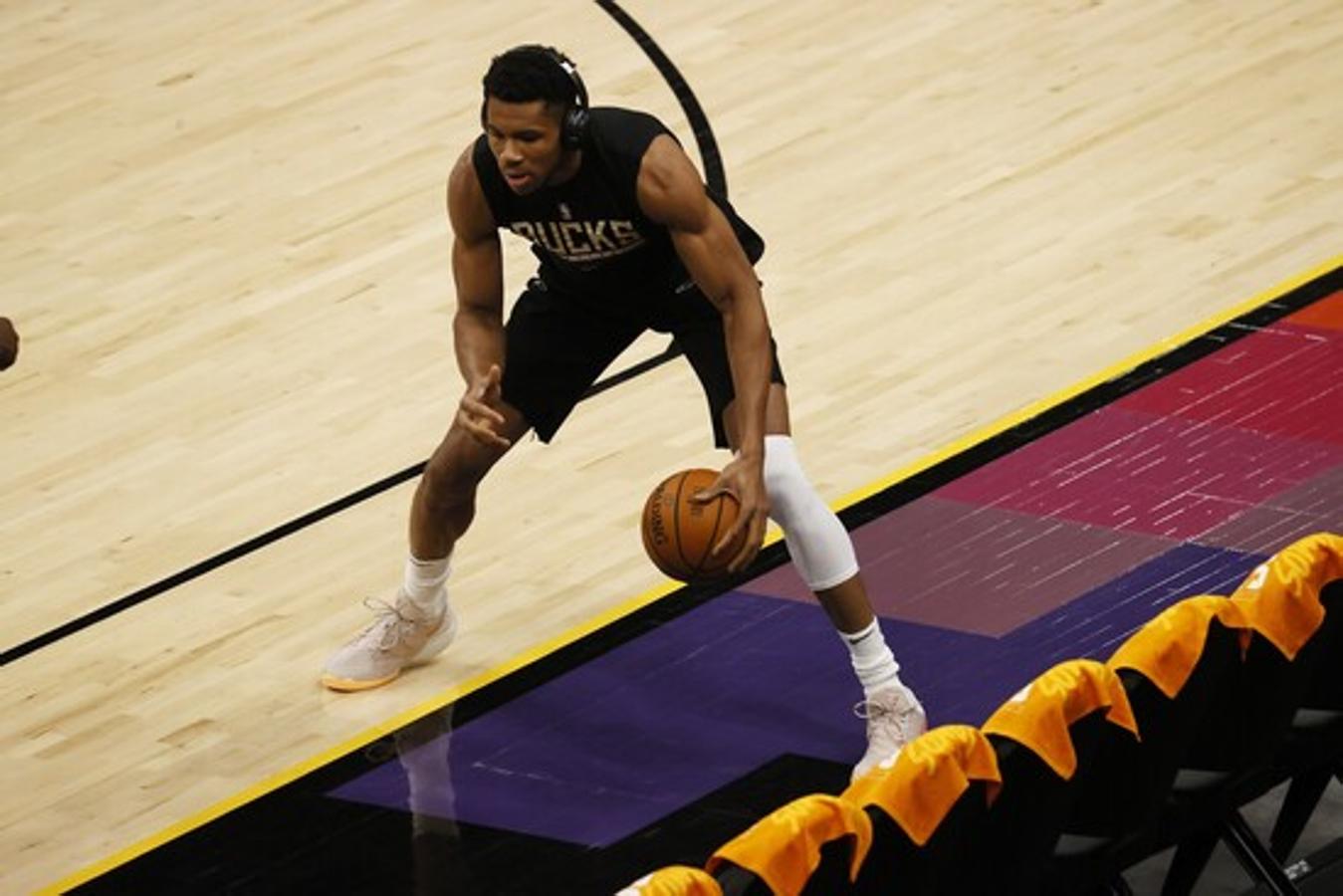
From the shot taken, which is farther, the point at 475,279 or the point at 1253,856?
the point at 475,279

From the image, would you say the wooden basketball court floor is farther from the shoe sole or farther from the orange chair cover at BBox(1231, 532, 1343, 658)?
the orange chair cover at BBox(1231, 532, 1343, 658)

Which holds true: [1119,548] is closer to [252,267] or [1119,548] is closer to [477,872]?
[477,872]

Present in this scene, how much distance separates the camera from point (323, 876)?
679 cm

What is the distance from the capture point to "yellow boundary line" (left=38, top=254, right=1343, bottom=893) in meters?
Answer: 7.02

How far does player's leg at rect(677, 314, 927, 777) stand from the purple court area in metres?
0.19

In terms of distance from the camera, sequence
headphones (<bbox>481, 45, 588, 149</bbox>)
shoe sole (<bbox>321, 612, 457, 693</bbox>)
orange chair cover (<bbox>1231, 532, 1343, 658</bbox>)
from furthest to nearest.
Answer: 1. shoe sole (<bbox>321, 612, 457, 693</bbox>)
2. headphones (<bbox>481, 45, 588, 149</bbox>)
3. orange chair cover (<bbox>1231, 532, 1343, 658</bbox>)

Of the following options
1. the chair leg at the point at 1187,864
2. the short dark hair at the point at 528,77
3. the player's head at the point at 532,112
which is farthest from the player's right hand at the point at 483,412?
the chair leg at the point at 1187,864

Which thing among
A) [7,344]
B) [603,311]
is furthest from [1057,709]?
[7,344]

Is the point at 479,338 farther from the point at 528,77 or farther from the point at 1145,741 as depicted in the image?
the point at 1145,741

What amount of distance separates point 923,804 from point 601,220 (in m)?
2.06

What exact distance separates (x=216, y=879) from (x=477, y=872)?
60 centimetres

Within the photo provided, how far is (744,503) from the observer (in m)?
6.50

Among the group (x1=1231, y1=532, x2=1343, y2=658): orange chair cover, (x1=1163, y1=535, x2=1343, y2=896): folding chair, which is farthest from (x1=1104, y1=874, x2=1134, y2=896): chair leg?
(x1=1231, y1=532, x2=1343, y2=658): orange chair cover

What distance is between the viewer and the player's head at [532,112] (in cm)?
655
